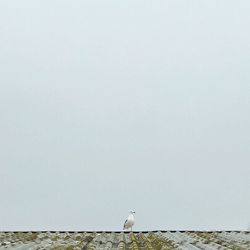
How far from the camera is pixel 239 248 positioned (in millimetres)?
7926

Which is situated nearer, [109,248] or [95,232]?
[109,248]

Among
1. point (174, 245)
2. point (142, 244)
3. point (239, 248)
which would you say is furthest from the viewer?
point (142, 244)

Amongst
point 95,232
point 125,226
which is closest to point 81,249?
point 95,232

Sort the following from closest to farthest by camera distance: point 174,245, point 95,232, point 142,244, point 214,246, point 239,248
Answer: point 239,248, point 214,246, point 174,245, point 142,244, point 95,232

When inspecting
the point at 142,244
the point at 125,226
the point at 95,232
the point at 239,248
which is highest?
the point at 125,226

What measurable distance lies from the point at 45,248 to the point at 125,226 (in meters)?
8.23

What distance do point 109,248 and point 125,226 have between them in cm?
771

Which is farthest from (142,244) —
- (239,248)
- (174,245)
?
(239,248)

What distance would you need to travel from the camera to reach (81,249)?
8.65 meters

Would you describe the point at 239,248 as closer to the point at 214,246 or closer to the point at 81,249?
the point at 214,246

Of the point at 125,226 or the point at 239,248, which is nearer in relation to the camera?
the point at 239,248

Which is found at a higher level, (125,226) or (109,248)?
(125,226)

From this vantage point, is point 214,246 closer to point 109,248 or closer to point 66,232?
point 109,248

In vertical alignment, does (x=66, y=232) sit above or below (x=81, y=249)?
above
